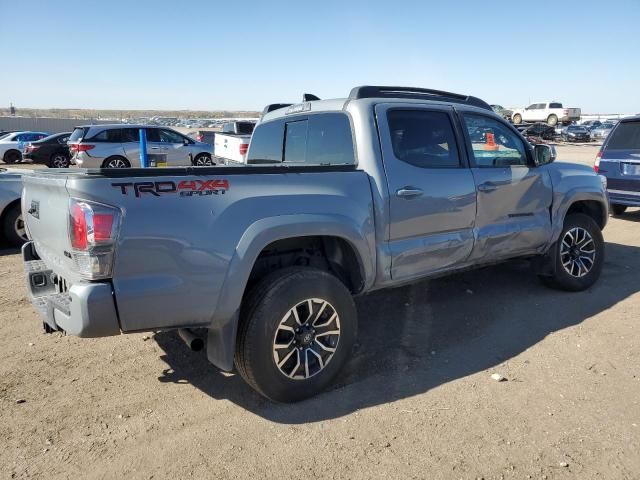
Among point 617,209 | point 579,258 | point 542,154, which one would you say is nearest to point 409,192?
point 542,154

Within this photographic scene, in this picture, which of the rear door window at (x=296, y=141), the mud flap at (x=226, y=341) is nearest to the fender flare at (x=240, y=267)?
the mud flap at (x=226, y=341)

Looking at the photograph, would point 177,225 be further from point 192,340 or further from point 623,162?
point 623,162

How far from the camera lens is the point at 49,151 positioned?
67.7 ft

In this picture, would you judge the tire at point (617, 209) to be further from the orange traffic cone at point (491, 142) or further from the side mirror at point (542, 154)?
the orange traffic cone at point (491, 142)

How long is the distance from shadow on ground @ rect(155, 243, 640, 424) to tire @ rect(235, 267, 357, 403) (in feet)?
0.55

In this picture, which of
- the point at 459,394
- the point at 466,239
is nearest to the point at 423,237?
the point at 466,239

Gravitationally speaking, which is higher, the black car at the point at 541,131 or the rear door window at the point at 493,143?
the rear door window at the point at 493,143

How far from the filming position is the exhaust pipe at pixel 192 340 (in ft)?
10.1

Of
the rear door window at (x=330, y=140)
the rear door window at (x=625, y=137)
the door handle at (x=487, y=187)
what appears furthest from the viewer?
the rear door window at (x=625, y=137)

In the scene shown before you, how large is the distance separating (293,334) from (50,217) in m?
1.61

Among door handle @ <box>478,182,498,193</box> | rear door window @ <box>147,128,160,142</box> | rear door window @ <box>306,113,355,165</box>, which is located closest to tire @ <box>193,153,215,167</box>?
rear door window @ <box>147,128,160,142</box>

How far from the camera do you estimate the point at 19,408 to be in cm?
311

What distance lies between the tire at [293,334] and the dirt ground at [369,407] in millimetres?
175

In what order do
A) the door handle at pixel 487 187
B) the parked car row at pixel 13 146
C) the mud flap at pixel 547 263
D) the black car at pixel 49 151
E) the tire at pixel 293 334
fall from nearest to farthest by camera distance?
the tire at pixel 293 334
the door handle at pixel 487 187
the mud flap at pixel 547 263
the black car at pixel 49 151
the parked car row at pixel 13 146
